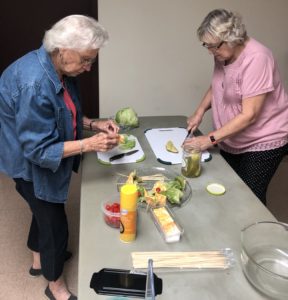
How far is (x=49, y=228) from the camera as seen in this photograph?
5.20ft

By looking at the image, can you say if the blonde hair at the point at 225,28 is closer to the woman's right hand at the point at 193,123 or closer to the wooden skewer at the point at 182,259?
the woman's right hand at the point at 193,123

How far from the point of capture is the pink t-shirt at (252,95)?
1.57 m

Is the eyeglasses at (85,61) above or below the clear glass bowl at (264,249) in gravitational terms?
above

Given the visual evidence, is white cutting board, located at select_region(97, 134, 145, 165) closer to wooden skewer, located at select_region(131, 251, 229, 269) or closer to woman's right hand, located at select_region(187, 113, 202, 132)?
woman's right hand, located at select_region(187, 113, 202, 132)

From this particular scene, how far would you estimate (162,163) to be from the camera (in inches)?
64.9

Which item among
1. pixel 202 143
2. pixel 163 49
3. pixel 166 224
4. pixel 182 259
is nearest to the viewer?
pixel 182 259

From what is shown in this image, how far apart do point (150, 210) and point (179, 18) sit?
203cm

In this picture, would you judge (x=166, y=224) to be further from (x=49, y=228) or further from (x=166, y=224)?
(x=49, y=228)

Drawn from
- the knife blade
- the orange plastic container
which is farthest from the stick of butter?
the knife blade

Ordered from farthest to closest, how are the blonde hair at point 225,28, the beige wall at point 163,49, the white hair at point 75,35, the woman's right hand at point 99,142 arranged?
the beige wall at point 163,49 → the blonde hair at point 225,28 → the woman's right hand at point 99,142 → the white hair at point 75,35

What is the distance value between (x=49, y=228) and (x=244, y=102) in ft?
3.31

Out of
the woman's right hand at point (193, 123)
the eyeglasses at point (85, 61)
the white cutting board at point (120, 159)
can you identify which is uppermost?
the eyeglasses at point (85, 61)

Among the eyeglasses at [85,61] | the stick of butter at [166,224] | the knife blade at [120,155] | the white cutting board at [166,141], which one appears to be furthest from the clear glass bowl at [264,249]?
the eyeglasses at [85,61]

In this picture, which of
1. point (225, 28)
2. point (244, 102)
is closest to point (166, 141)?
point (244, 102)
